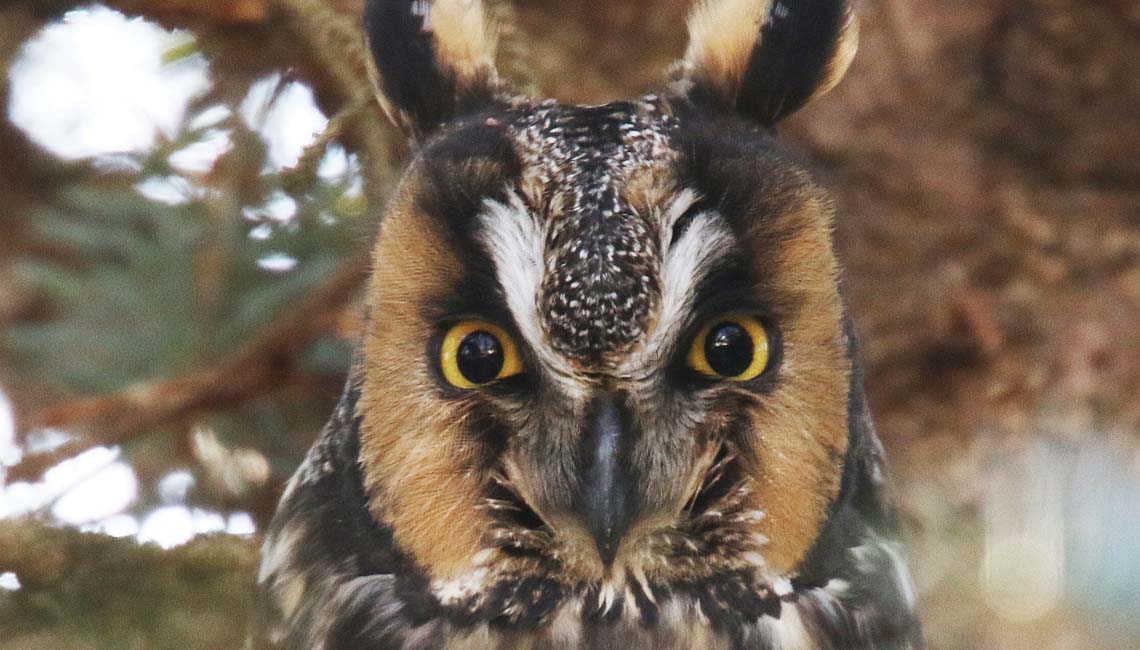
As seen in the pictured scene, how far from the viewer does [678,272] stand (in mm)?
1137

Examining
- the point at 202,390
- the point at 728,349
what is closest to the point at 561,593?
the point at 728,349

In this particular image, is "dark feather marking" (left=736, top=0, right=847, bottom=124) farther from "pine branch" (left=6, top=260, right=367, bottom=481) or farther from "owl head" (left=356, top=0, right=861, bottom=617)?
"pine branch" (left=6, top=260, right=367, bottom=481)

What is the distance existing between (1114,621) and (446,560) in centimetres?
67

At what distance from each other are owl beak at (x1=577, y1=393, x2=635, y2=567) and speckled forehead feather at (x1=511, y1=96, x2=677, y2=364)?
68mm

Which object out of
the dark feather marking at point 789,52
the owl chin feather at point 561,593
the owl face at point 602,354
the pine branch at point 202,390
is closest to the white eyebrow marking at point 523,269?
the owl face at point 602,354

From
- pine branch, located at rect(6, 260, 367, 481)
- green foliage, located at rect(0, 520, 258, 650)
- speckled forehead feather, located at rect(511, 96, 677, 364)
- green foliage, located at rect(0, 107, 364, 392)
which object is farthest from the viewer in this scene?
green foliage, located at rect(0, 107, 364, 392)

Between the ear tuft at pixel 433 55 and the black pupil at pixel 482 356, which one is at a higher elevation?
the ear tuft at pixel 433 55

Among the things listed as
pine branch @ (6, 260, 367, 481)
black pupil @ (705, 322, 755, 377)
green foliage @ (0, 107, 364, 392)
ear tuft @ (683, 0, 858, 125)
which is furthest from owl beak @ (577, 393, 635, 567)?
green foliage @ (0, 107, 364, 392)

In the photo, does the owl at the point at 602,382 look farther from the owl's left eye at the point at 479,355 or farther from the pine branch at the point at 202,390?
the pine branch at the point at 202,390

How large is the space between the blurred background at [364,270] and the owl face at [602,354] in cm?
23

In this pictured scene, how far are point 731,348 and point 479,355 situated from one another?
24 cm

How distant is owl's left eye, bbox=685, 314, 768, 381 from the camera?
1.19m

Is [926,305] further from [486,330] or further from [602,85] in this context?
[486,330]

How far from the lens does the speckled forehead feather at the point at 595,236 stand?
110cm
